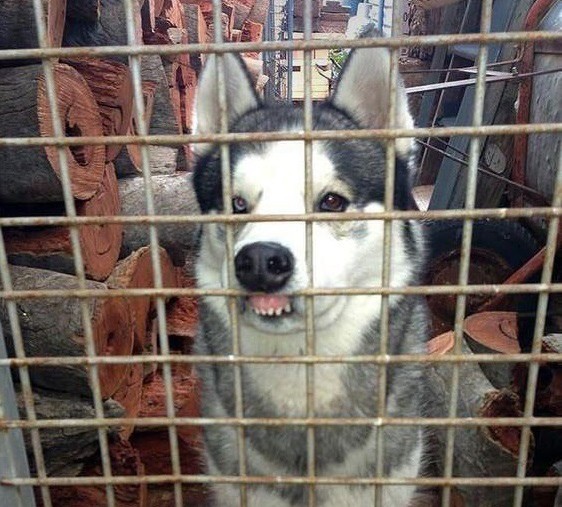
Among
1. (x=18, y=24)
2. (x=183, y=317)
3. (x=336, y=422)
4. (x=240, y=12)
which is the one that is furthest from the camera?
(x=240, y=12)

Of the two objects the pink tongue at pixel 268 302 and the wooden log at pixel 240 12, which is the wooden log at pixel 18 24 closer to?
the pink tongue at pixel 268 302

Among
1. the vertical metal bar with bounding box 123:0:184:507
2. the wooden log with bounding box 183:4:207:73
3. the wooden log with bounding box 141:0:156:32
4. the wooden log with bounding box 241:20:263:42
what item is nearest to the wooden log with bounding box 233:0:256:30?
the wooden log with bounding box 241:20:263:42

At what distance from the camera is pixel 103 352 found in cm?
222

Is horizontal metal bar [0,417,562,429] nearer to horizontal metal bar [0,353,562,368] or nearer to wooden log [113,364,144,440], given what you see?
horizontal metal bar [0,353,562,368]

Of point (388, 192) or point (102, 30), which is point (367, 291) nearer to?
point (388, 192)

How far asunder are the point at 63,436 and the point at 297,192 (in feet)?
3.66

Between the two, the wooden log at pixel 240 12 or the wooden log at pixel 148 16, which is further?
the wooden log at pixel 240 12

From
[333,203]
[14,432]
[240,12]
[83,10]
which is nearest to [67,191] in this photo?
[14,432]

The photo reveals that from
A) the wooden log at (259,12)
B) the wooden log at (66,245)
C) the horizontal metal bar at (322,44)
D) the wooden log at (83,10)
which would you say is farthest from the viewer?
the wooden log at (259,12)

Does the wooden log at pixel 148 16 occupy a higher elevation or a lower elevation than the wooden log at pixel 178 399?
higher

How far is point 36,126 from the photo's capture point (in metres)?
2.07

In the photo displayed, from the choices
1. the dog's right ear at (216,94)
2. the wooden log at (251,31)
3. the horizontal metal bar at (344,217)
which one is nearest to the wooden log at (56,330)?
the dog's right ear at (216,94)

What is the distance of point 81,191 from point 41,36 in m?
1.27

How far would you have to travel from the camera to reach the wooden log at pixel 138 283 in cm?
262
